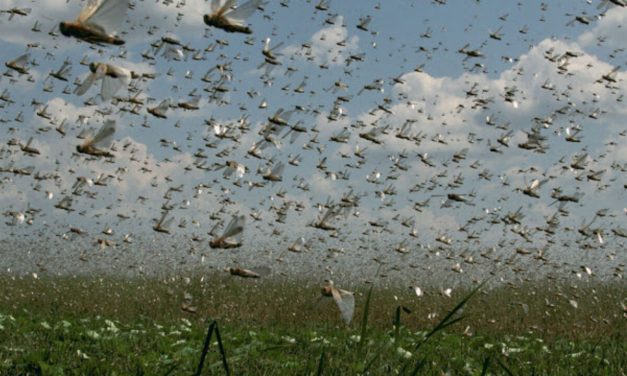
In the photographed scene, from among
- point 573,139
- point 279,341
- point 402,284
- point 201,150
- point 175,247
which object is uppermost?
point 573,139

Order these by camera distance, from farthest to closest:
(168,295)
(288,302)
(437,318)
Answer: (168,295), (288,302), (437,318)

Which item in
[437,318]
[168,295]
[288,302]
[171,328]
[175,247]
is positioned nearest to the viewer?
[171,328]

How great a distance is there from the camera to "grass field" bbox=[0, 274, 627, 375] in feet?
20.2

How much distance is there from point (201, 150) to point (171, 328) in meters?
2.54

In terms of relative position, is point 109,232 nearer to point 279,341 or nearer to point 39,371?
point 39,371

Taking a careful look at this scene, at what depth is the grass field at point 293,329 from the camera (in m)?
6.16

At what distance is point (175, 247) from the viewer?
75.7 ft

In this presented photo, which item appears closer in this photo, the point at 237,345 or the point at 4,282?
the point at 237,345

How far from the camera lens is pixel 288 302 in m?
14.5

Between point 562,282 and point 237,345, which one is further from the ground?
point 237,345

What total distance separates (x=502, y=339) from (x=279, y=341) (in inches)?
130

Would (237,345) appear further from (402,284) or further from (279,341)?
(402,284)

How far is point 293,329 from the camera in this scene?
9805mm

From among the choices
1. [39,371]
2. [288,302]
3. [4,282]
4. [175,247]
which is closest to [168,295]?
[288,302]
